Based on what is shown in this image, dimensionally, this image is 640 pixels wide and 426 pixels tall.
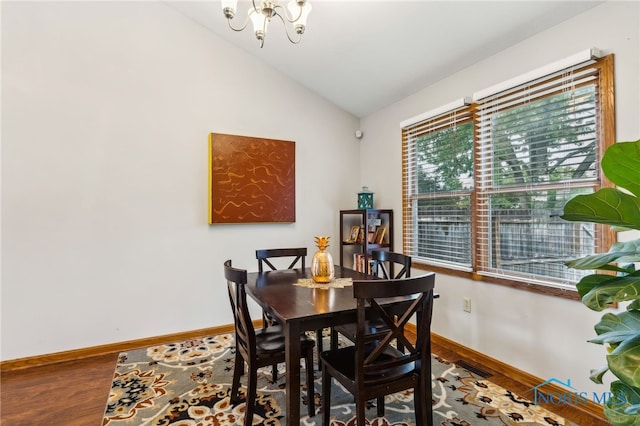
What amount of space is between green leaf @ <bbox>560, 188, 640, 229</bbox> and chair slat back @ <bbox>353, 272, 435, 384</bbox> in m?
0.69

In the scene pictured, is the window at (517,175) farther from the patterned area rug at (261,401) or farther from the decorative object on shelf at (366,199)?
the patterned area rug at (261,401)

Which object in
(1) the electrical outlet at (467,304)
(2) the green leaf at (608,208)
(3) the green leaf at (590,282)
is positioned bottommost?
(1) the electrical outlet at (467,304)

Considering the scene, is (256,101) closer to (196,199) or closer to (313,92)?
(313,92)

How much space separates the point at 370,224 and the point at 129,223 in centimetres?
243

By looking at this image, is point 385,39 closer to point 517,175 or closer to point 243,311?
point 517,175

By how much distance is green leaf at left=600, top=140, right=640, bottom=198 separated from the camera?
893mm

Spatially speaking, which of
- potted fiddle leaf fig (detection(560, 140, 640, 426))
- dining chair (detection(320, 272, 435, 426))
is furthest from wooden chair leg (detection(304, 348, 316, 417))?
potted fiddle leaf fig (detection(560, 140, 640, 426))

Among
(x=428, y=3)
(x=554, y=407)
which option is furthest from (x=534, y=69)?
(x=554, y=407)

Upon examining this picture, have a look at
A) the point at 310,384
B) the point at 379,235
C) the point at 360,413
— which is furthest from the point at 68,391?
the point at 379,235

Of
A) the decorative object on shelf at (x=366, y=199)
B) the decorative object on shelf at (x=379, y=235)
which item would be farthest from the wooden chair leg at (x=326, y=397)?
the decorative object on shelf at (x=366, y=199)

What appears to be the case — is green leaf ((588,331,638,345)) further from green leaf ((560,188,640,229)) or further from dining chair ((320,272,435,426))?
dining chair ((320,272,435,426))

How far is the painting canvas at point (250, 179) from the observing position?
3.27 m

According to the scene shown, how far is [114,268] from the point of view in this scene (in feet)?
9.66

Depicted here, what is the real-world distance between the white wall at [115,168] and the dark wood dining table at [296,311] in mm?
1465
